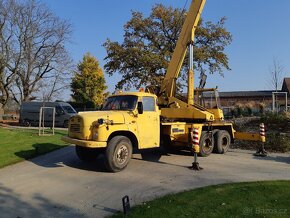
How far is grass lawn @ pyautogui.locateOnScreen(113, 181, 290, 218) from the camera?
6.76 m

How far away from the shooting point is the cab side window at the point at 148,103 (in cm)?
1249

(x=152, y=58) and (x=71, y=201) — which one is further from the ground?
(x=152, y=58)

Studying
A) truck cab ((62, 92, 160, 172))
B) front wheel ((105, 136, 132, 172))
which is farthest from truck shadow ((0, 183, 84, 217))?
truck cab ((62, 92, 160, 172))

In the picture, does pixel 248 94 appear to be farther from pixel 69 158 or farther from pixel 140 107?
pixel 140 107

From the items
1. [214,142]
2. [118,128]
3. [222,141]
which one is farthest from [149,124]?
[222,141]

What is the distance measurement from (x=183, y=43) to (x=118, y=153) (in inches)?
273

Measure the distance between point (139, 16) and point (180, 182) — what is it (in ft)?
113

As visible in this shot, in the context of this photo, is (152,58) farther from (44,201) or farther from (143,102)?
(44,201)

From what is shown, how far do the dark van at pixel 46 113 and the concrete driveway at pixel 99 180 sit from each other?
18.1 meters

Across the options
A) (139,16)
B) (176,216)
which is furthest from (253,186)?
(139,16)

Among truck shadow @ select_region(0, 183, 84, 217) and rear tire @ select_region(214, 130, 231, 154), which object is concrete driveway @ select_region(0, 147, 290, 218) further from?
rear tire @ select_region(214, 130, 231, 154)

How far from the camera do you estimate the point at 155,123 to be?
12.7 meters

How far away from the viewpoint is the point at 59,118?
106ft

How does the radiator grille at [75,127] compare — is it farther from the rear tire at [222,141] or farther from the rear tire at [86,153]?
the rear tire at [222,141]
